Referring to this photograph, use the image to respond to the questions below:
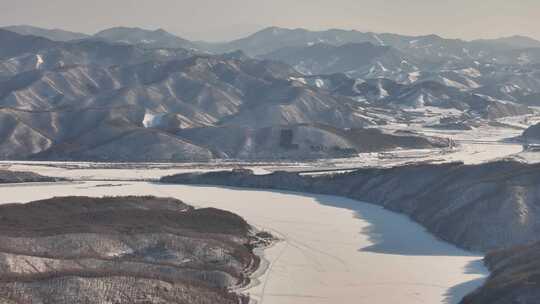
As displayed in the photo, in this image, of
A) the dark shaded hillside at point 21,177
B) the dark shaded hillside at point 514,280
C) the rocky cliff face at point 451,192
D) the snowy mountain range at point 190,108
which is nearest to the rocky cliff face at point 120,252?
the dark shaded hillside at point 514,280

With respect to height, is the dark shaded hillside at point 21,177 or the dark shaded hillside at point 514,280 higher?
the dark shaded hillside at point 514,280

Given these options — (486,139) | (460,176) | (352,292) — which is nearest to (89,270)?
(352,292)

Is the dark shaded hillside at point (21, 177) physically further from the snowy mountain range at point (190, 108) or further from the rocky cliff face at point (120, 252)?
the rocky cliff face at point (120, 252)

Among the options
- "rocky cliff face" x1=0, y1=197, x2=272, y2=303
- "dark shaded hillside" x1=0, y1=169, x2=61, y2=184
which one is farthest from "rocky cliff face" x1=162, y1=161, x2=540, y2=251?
"rocky cliff face" x1=0, y1=197, x2=272, y2=303

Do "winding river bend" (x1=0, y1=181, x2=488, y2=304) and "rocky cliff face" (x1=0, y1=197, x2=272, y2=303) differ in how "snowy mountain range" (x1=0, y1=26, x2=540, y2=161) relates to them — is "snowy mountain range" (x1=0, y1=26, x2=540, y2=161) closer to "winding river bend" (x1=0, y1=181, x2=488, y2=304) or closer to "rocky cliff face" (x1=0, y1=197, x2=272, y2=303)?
"winding river bend" (x1=0, y1=181, x2=488, y2=304)

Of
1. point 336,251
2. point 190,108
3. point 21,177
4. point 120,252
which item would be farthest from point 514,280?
point 190,108

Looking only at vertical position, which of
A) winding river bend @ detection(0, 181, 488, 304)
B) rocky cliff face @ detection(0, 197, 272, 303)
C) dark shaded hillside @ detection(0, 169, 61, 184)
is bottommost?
dark shaded hillside @ detection(0, 169, 61, 184)
